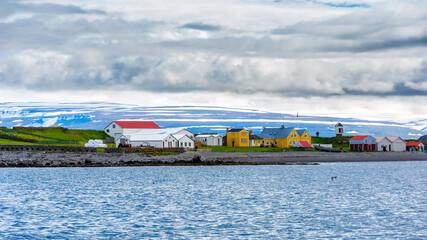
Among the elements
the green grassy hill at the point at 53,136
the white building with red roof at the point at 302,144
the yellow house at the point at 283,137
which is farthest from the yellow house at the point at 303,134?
the green grassy hill at the point at 53,136

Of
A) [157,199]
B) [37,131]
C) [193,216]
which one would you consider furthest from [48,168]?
[193,216]

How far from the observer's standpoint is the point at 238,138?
404ft

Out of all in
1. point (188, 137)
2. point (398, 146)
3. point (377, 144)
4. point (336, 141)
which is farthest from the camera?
point (336, 141)

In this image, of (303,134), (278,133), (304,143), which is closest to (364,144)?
(303,134)

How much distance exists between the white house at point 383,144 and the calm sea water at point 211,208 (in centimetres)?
6598

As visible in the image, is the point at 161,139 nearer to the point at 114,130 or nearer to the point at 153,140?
the point at 153,140

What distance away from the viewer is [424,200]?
47094mm

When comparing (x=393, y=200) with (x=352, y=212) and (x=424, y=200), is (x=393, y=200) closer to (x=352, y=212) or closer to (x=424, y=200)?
(x=424, y=200)

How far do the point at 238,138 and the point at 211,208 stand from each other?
8153 cm

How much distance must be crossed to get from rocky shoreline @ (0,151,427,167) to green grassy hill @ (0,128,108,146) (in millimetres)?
12434

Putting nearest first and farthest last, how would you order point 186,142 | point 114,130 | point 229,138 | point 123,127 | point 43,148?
point 43,148 → point 186,142 → point 229,138 → point 123,127 → point 114,130

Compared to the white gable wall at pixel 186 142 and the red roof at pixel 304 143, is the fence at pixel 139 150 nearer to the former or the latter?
the white gable wall at pixel 186 142

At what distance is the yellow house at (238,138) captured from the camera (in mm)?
123250

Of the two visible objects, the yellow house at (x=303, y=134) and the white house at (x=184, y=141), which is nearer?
the white house at (x=184, y=141)
